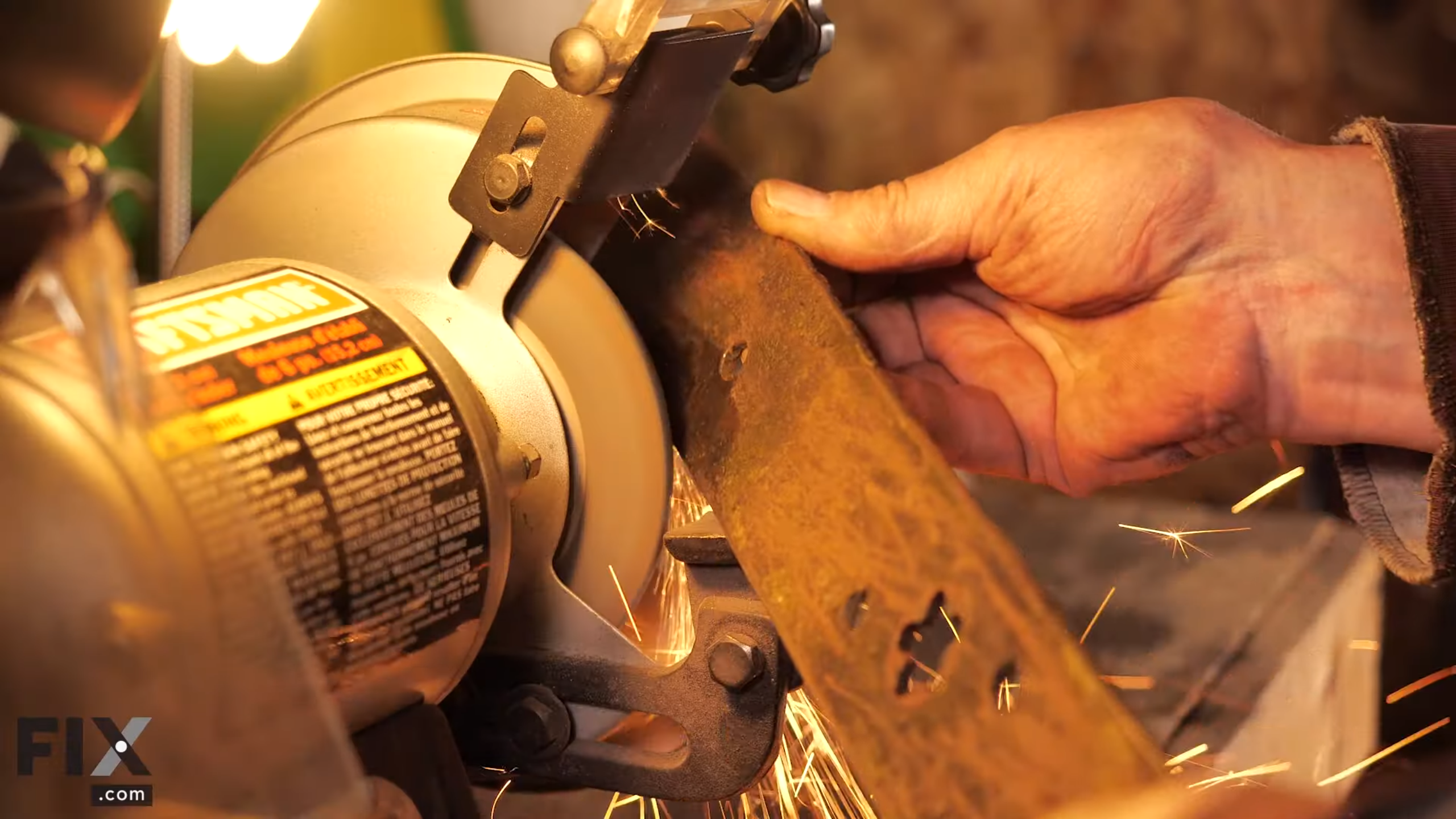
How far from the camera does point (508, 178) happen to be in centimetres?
77

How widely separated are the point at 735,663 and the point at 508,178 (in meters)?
0.34

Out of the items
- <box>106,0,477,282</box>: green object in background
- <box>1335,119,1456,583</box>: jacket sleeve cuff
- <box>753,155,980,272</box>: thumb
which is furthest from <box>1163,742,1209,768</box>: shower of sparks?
<box>106,0,477,282</box>: green object in background

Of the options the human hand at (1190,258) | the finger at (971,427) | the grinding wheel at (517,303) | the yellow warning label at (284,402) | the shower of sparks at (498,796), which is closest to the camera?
the yellow warning label at (284,402)

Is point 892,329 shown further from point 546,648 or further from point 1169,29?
point 1169,29

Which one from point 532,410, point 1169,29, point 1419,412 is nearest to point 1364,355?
point 1419,412

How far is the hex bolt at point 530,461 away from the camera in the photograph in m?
0.78

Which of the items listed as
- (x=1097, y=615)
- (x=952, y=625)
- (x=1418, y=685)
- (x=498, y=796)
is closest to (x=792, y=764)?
(x=498, y=796)

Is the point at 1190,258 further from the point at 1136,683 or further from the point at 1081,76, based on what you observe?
the point at 1081,76

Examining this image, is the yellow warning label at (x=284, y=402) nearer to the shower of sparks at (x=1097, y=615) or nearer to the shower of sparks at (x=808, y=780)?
the shower of sparks at (x=808, y=780)

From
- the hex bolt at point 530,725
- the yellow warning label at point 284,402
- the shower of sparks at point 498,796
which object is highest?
the yellow warning label at point 284,402

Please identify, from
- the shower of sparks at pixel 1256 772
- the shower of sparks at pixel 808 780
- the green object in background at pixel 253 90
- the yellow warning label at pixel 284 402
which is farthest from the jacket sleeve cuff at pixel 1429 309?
the green object in background at pixel 253 90

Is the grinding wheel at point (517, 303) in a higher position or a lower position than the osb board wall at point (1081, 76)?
higher

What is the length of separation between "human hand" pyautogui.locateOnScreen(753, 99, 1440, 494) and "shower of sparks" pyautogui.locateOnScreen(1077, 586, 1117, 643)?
601mm

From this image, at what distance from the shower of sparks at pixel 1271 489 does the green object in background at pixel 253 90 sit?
1519mm
